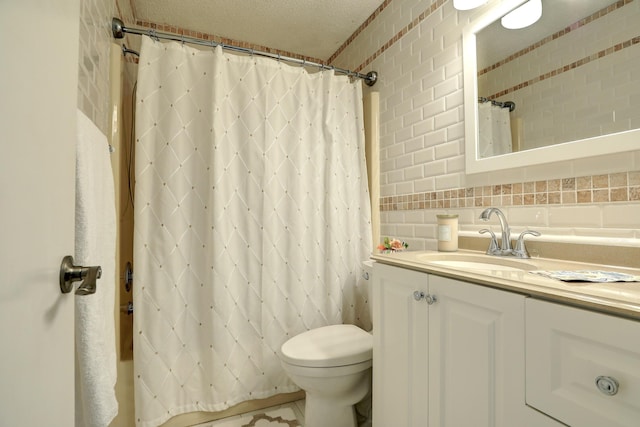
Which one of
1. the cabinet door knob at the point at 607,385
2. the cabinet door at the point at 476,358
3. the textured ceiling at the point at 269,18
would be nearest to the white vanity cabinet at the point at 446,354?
the cabinet door at the point at 476,358

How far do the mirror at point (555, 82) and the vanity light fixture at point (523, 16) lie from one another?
0.06 feet

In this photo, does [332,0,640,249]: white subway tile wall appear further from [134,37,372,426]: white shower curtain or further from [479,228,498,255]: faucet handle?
[134,37,372,426]: white shower curtain

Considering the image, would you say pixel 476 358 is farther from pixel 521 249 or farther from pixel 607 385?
pixel 521 249

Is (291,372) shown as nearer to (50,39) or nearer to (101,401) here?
(101,401)

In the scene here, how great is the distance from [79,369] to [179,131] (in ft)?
3.72

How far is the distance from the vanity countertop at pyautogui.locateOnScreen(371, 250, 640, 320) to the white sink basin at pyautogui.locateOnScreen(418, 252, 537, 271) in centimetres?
6

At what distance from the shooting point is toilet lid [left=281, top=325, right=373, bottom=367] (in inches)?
50.3

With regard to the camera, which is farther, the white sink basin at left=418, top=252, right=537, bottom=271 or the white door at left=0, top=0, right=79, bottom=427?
the white sink basin at left=418, top=252, right=537, bottom=271

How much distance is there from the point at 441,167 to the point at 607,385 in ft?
3.67

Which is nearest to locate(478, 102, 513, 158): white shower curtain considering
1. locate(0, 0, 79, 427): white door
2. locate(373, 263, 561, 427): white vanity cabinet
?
locate(373, 263, 561, 427): white vanity cabinet

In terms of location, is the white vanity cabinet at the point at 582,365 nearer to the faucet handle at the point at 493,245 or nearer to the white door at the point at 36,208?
the faucet handle at the point at 493,245

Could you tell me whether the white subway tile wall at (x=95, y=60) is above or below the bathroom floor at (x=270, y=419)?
above

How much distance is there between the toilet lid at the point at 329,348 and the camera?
128cm

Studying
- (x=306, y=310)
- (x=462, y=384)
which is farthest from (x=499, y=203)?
(x=306, y=310)
